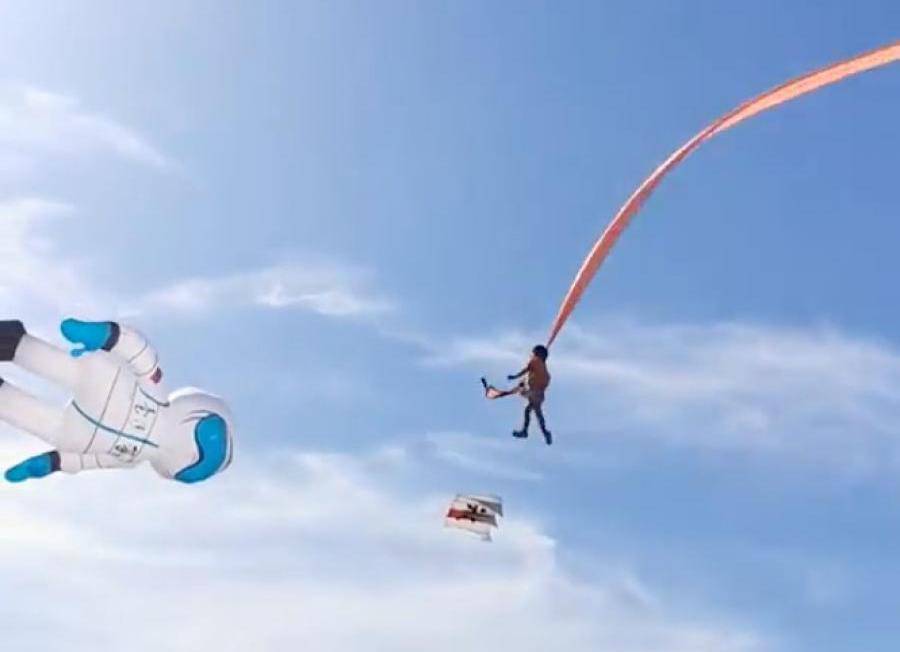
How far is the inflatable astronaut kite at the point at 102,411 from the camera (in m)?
24.4

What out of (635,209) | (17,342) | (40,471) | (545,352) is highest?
(635,209)

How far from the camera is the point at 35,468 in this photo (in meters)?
24.5

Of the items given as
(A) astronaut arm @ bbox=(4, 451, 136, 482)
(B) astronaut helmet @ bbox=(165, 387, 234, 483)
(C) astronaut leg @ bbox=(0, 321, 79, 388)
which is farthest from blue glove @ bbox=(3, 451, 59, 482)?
(B) astronaut helmet @ bbox=(165, 387, 234, 483)

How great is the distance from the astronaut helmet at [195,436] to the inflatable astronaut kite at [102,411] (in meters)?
0.02

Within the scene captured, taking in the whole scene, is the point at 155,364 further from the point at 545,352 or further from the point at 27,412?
the point at 545,352

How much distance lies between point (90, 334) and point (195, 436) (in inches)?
111

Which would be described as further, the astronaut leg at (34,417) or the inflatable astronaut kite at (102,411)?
the astronaut leg at (34,417)

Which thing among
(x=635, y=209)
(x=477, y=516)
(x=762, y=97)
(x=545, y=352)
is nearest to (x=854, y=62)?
(x=762, y=97)

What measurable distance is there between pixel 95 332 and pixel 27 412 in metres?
2.07

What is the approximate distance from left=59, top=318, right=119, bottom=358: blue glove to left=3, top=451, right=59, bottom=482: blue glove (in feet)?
5.92

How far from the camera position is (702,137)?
29.8m

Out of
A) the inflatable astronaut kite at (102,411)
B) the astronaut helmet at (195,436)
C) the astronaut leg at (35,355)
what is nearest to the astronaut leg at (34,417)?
the inflatable astronaut kite at (102,411)

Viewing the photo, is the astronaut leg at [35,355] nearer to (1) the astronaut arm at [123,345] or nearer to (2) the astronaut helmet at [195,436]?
(1) the astronaut arm at [123,345]

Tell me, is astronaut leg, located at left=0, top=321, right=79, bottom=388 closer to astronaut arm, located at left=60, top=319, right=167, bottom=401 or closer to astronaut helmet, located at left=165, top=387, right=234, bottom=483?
astronaut arm, located at left=60, top=319, right=167, bottom=401
